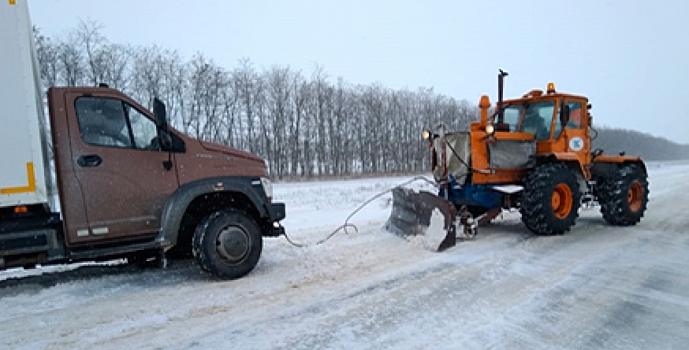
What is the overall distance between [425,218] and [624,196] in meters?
4.45

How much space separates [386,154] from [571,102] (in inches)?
1484

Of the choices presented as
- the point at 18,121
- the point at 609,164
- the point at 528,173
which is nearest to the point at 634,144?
the point at 609,164

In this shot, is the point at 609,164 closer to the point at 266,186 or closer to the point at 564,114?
the point at 564,114

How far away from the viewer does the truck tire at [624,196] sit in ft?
27.7

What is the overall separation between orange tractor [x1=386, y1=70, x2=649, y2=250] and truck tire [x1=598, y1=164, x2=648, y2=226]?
2 centimetres

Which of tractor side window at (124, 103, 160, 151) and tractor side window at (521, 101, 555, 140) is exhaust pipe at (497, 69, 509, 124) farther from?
tractor side window at (124, 103, 160, 151)

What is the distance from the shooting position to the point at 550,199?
7.32 meters

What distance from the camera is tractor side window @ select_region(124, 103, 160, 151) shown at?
480cm

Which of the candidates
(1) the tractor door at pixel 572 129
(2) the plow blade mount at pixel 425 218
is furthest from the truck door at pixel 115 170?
(1) the tractor door at pixel 572 129

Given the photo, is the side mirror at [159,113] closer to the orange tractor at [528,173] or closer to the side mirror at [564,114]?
the orange tractor at [528,173]

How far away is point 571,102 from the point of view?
8.57m

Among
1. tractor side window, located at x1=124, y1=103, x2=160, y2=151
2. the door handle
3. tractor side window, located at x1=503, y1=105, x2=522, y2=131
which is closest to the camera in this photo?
the door handle

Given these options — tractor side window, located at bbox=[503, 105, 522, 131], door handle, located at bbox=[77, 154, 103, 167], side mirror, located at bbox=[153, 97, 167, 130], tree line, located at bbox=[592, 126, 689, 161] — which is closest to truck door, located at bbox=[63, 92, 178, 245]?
door handle, located at bbox=[77, 154, 103, 167]

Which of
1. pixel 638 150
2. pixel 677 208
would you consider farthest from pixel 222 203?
pixel 638 150
